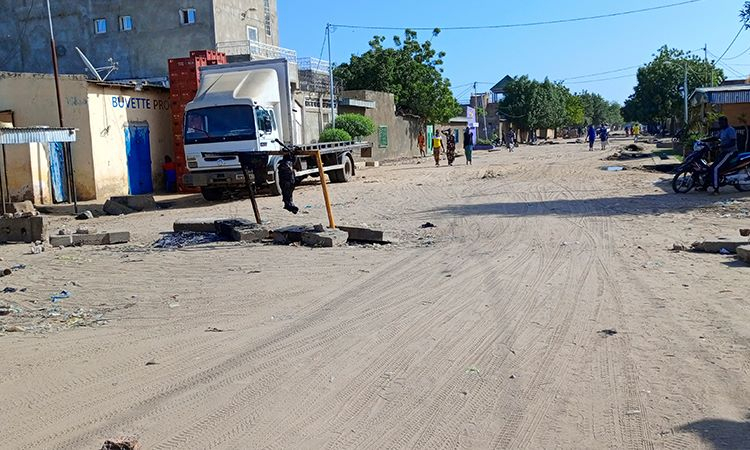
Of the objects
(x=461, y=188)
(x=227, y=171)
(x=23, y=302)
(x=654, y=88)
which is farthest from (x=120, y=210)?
(x=654, y=88)

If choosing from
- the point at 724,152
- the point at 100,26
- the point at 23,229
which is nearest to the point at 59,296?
the point at 23,229

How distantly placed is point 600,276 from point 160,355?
5.13m

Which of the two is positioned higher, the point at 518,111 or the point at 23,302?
the point at 518,111

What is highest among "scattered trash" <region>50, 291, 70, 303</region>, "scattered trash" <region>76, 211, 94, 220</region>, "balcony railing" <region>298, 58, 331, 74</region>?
"balcony railing" <region>298, 58, 331, 74</region>

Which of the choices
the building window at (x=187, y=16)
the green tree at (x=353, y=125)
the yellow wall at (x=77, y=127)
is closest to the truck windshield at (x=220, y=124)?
the yellow wall at (x=77, y=127)

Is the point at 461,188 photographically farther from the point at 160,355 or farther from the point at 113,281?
the point at 160,355

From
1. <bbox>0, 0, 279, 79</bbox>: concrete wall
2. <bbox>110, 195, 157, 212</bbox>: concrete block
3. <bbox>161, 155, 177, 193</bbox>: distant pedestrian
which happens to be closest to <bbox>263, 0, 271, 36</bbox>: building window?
<bbox>0, 0, 279, 79</bbox>: concrete wall

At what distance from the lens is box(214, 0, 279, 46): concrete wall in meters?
41.7

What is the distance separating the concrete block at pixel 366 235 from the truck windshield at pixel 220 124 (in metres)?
9.20

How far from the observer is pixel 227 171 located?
2005 cm

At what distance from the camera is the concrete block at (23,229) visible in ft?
45.4

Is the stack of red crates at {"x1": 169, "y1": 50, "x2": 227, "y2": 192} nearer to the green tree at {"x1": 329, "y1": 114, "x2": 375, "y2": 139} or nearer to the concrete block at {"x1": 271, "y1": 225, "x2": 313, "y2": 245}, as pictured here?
the green tree at {"x1": 329, "y1": 114, "x2": 375, "y2": 139}

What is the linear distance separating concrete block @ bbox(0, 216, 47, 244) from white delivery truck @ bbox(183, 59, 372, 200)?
6.20 metres

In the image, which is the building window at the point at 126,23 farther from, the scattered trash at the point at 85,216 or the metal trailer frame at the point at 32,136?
→ the scattered trash at the point at 85,216
